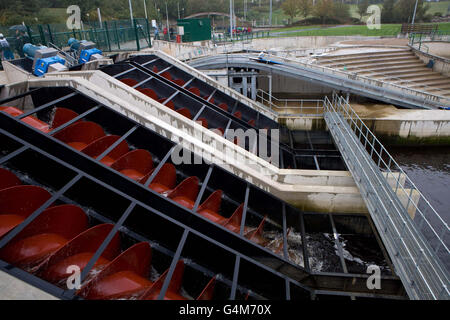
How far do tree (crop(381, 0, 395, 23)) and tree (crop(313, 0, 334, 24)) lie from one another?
26.0ft

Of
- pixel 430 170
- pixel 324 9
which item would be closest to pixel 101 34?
pixel 430 170

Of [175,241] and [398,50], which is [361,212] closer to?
[175,241]

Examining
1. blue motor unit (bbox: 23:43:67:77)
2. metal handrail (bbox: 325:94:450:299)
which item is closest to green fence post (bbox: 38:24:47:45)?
blue motor unit (bbox: 23:43:67:77)

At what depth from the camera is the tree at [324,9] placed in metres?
47.7

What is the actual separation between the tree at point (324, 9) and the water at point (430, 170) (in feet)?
144

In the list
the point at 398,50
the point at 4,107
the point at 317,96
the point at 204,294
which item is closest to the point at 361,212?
the point at 204,294

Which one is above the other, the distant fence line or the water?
the distant fence line

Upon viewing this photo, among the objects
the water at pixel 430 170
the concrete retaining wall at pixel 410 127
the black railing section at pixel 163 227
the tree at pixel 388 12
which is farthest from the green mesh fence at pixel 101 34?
the tree at pixel 388 12

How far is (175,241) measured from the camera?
5.44 metres

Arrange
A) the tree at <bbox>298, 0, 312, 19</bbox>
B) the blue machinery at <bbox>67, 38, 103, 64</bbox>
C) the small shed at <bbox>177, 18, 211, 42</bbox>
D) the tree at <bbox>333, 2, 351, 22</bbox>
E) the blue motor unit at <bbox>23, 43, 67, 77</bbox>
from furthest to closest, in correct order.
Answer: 1. the tree at <bbox>298, 0, 312, 19</bbox>
2. the tree at <bbox>333, 2, 351, 22</bbox>
3. the small shed at <bbox>177, 18, 211, 42</bbox>
4. the blue machinery at <bbox>67, 38, 103, 64</bbox>
5. the blue motor unit at <bbox>23, 43, 67, 77</bbox>

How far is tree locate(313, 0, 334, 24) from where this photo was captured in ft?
156

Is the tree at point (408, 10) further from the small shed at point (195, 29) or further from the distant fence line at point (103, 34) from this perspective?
the distant fence line at point (103, 34)

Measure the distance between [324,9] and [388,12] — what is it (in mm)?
9756

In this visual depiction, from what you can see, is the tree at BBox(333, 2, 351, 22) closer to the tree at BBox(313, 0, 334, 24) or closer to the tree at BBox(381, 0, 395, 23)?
the tree at BBox(313, 0, 334, 24)
